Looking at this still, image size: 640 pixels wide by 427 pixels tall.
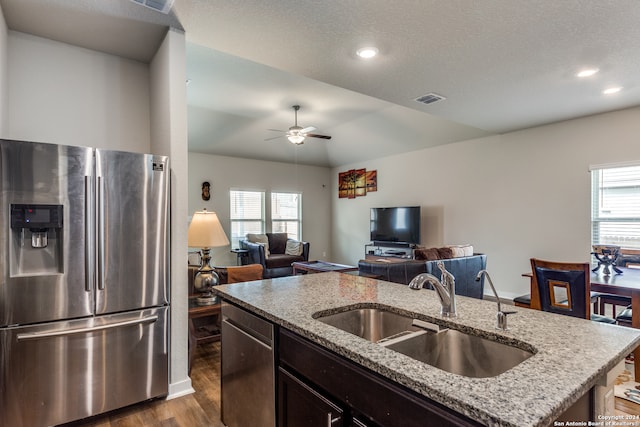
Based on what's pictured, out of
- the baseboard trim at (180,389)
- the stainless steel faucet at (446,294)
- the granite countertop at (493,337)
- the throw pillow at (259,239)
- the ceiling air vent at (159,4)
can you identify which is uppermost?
the ceiling air vent at (159,4)

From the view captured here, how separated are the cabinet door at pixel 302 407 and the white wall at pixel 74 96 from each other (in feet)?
8.59

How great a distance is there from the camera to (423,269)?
165 inches

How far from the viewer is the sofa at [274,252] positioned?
22.6ft

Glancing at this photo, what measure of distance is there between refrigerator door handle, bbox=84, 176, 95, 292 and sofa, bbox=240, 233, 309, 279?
4.56 metres

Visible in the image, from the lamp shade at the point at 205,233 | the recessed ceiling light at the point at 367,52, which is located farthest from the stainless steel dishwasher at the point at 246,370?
the recessed ceiling light at the point at 367,52

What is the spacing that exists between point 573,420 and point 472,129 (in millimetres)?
5722

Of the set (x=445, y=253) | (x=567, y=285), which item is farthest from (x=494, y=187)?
(x=567, y=285)

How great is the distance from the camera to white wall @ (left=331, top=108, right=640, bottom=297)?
15.7 feet

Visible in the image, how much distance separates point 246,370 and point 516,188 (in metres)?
5.38

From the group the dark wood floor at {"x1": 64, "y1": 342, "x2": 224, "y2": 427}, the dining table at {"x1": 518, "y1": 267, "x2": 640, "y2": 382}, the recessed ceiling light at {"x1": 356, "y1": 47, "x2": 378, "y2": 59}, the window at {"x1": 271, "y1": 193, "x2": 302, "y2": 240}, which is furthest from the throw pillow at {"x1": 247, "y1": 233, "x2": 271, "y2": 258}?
the dining table at {"x1": 518, "y1": 267, "x2": 640, "y2": 382}

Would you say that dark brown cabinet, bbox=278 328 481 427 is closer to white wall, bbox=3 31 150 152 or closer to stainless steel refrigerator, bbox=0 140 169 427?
stainless steel refrigerator, bbox=0 140 169 427

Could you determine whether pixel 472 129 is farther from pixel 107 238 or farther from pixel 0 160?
pixel 0 160

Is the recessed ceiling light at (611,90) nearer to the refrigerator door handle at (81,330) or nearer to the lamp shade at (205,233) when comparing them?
the lamp shade at (205,233)

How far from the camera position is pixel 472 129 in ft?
19.5
